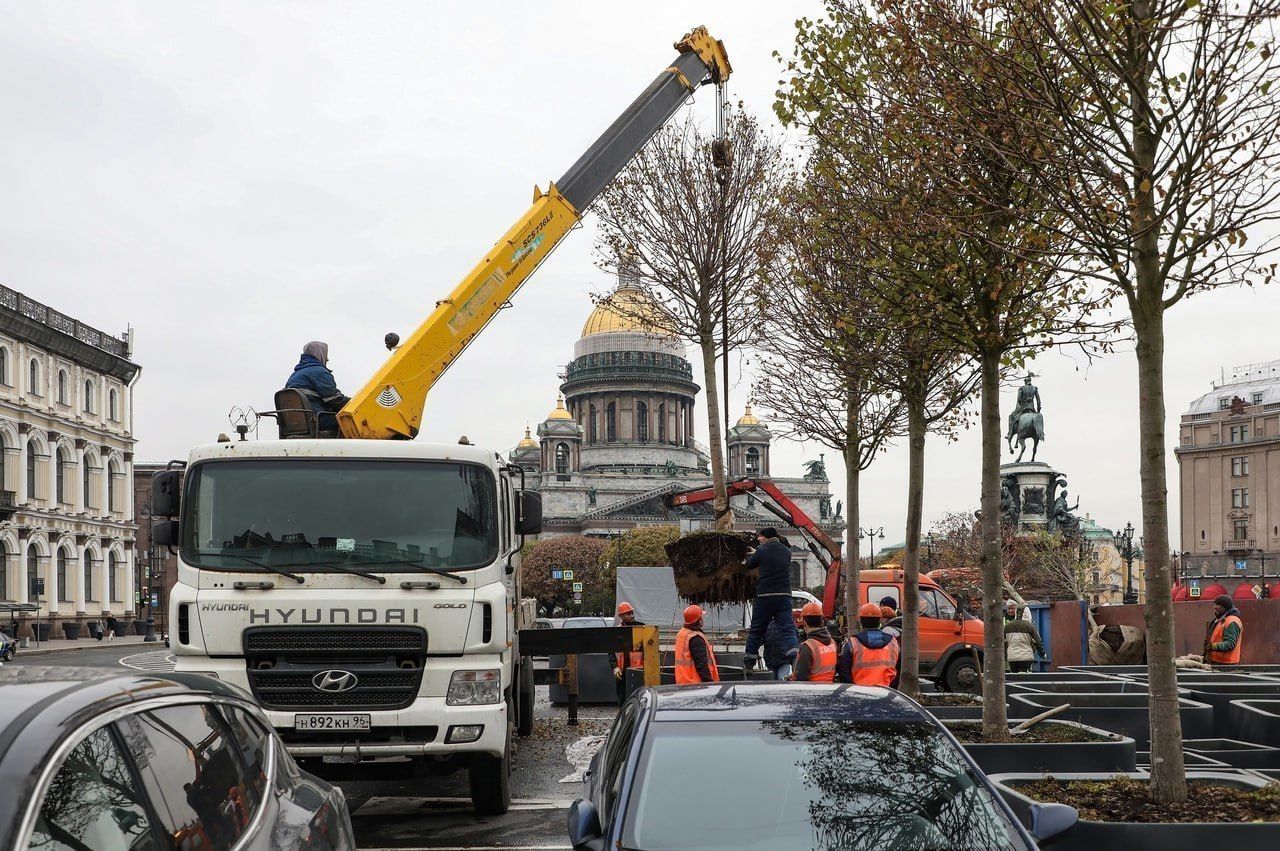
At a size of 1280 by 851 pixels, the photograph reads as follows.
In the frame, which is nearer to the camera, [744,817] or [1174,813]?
[744,817]

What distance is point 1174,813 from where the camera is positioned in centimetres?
706

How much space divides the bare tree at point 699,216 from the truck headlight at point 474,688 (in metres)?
14.5

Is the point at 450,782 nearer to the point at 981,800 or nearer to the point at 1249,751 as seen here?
the point at 1249,751

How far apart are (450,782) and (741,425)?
121973 millimetres

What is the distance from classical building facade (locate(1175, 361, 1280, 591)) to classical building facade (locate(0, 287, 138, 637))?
73.7m

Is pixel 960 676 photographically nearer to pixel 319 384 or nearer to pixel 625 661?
pixel 625 661

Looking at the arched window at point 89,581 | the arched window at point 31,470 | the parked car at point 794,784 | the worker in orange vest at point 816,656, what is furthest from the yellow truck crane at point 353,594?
the arched window at point 89,581

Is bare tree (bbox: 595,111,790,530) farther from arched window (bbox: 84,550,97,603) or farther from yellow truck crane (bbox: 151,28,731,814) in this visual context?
arched window (bbox: 84,550,97,603)

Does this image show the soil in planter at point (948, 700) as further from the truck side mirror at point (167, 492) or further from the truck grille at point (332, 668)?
the truck side mirror at point (167, 492)

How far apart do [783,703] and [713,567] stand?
12.1 m

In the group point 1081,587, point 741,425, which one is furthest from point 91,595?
point 741,425

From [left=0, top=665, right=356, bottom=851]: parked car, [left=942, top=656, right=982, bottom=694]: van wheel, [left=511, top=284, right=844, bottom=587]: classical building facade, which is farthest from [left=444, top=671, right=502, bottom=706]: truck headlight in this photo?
[left=511, top=284, right=844, bottom=587]: classical building facade

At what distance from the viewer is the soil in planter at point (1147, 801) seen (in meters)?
6.97

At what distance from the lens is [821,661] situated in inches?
414
